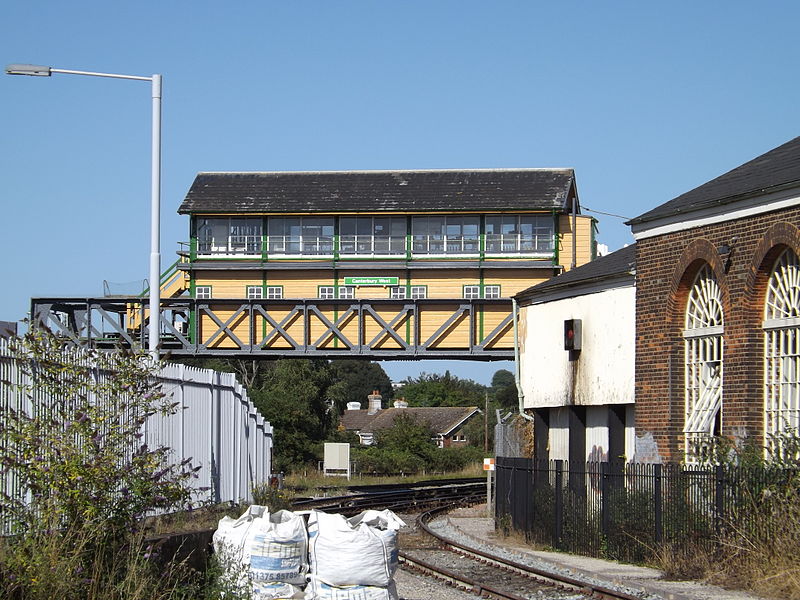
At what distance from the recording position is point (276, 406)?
55875 millimetres

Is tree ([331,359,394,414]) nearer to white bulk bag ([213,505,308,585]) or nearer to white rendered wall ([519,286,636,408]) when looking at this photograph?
white rendered wall ([519,286,636,408])

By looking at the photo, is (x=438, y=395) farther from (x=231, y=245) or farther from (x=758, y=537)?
(x=758, y=537)

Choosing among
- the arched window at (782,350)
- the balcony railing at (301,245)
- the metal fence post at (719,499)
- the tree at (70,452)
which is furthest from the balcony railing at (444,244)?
the tree at (70,452)

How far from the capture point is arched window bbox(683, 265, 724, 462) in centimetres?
1853

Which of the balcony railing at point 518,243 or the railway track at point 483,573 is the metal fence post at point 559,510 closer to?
the railway track at point 483,573

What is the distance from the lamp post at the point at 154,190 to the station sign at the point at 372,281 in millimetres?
20754

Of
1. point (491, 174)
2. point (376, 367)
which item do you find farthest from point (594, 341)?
point (376, 367)

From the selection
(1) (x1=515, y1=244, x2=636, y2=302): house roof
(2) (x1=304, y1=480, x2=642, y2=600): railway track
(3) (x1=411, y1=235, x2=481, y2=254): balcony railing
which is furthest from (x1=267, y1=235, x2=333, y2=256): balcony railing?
(1) (x1=515, y1=244, x2=636, y2=302): house roof

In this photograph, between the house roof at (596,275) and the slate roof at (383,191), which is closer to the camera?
the house roof at (596,275)

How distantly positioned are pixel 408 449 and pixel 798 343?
1849 inches

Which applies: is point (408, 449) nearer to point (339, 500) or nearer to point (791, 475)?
point (339, 500)

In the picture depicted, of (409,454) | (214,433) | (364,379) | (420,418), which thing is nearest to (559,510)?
(214,433)

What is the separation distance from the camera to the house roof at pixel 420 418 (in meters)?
91.5

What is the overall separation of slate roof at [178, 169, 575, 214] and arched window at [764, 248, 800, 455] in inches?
829
